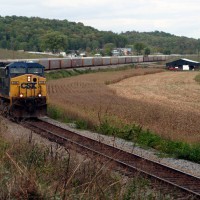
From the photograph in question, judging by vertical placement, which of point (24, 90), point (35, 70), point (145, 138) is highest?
point (35, 70)

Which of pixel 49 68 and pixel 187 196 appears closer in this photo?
pixel 187 196

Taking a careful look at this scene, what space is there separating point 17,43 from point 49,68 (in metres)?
96.7

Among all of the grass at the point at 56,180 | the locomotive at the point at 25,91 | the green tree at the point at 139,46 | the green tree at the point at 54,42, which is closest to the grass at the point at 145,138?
the locomotive at the point at 25,91

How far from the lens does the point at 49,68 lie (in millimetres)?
60719

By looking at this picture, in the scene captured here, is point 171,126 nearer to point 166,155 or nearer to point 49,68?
point 166,155

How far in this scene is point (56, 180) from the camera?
9039mm

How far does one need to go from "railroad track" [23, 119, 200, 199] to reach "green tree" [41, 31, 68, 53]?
119 metres

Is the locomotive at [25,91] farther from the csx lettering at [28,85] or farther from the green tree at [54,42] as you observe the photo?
the green tree at [54,42]

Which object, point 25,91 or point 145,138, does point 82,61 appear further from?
point 145,138

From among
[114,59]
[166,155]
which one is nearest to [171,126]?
[166,155]

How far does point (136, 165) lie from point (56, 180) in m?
4.56

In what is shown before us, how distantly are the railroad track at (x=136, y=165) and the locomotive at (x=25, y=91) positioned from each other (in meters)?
→ 5.18

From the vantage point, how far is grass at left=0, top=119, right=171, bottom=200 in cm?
730

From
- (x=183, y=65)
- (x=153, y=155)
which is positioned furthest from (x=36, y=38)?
(x=153, y=155)
